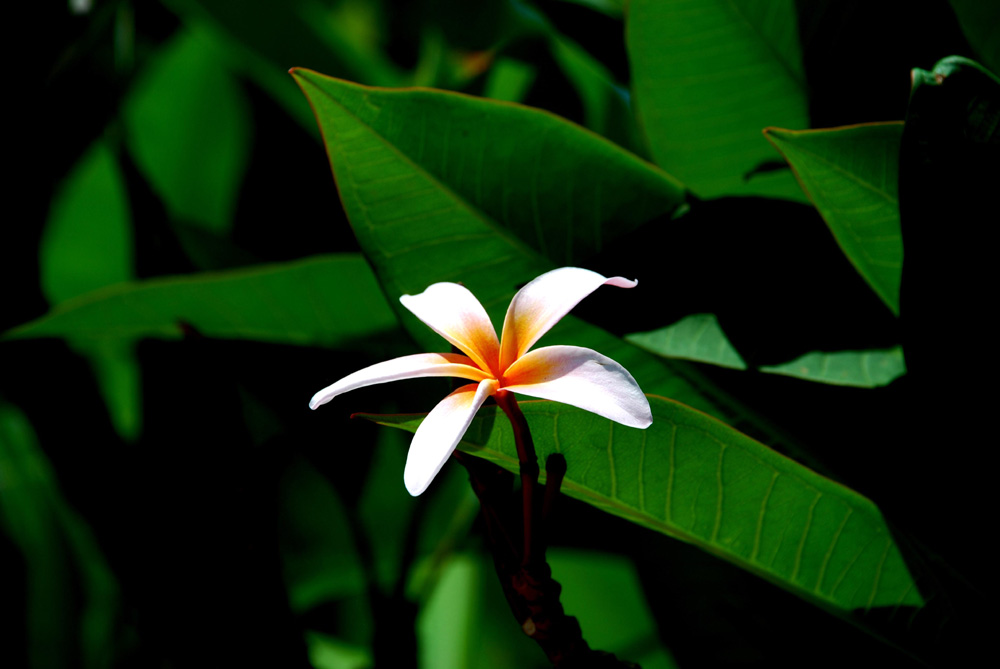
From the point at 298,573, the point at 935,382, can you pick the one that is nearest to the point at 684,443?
the point at 935,382

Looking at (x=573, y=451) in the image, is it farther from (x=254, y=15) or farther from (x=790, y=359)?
(x=254, y=15)

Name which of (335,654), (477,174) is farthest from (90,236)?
(477,174)

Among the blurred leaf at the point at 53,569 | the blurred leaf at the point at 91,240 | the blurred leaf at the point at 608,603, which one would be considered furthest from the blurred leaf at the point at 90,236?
the blurred leaf at the point at 608,603

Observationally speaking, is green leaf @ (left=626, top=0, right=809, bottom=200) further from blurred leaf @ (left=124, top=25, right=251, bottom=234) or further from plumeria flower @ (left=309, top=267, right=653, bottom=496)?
blurred leaf @ (left=124, top=25, right=251, bottom=234)

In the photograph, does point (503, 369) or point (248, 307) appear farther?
point (248, 307)

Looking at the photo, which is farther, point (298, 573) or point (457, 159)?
point (298, 573)

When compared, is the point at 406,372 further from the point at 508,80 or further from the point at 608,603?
the point at 508,80

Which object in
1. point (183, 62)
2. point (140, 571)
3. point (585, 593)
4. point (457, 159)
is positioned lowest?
point (585, 593)

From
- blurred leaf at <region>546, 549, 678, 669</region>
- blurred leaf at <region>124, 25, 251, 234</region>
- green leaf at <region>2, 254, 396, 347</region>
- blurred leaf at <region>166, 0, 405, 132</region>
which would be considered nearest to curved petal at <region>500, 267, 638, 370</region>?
green leaf at <region>2, 254, 396, 347</region>
